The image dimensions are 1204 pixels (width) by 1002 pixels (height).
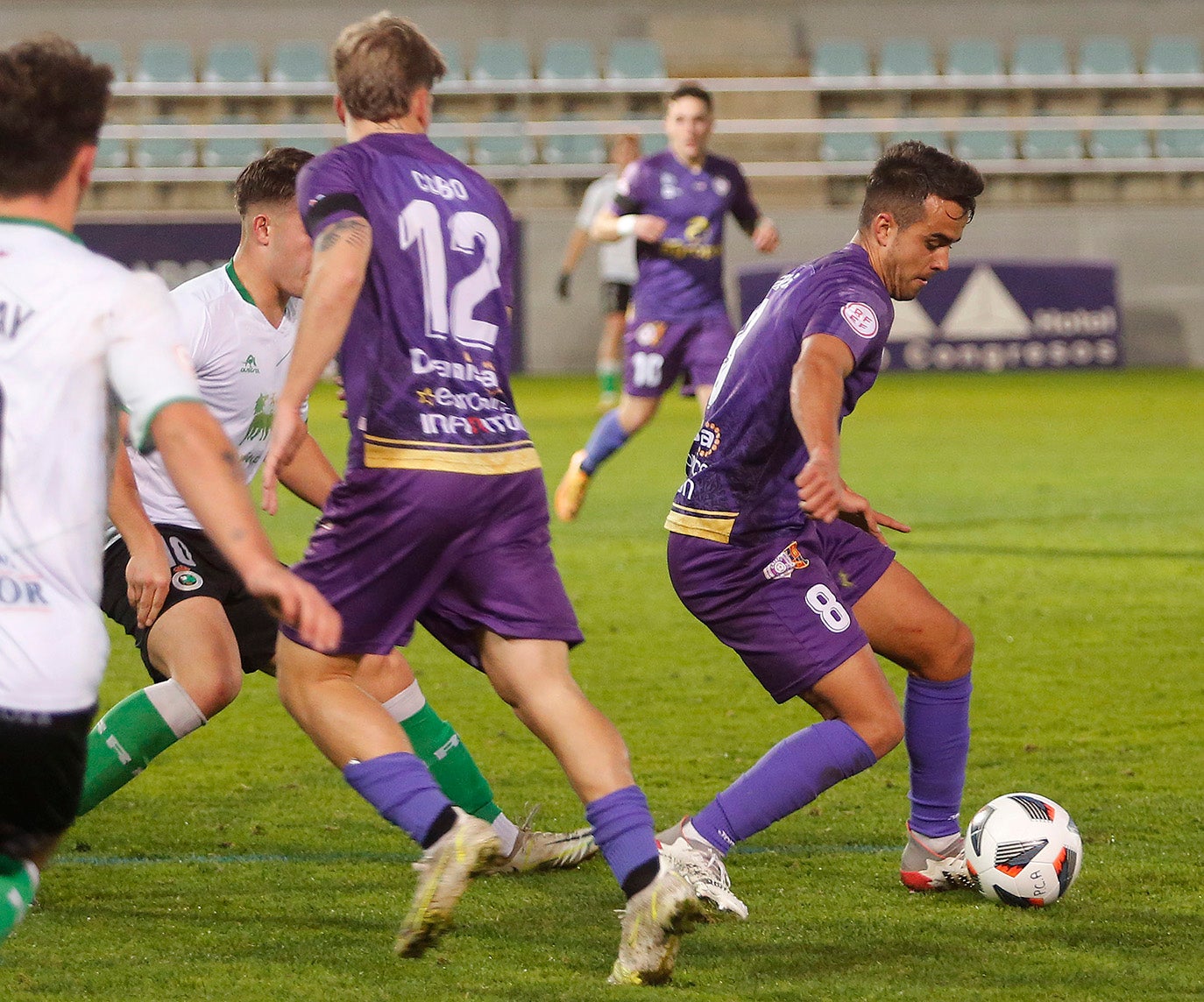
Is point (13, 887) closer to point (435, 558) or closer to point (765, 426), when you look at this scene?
point (435, 558)

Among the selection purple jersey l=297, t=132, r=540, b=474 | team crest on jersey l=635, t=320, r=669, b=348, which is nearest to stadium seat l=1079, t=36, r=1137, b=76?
team crest on jersey l=635, t=320, r=669, b=348

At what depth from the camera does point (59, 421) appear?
8.05 ft

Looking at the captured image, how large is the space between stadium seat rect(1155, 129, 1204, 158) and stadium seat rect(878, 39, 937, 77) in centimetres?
332

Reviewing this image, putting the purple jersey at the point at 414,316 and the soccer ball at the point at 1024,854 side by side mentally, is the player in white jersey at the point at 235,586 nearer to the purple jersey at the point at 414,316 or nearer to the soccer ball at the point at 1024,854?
the purple jersey at the point at 414,316

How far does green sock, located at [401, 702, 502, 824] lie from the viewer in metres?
4.28

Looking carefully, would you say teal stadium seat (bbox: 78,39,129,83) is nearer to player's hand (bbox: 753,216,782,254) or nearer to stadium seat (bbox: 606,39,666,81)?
stadium seat (bbox: 606,39,666,81)

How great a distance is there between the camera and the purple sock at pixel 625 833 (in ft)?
11.0

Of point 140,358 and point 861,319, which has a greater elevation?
point 140,358

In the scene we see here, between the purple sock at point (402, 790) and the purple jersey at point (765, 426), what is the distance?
3.14 feet

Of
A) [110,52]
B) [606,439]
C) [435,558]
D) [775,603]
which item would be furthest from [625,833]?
[110,52]

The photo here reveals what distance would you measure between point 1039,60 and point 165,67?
40.4ft

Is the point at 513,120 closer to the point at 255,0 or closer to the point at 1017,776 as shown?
the point at 255,0

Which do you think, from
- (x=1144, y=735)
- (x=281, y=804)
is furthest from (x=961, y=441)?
(x=281, y=804)

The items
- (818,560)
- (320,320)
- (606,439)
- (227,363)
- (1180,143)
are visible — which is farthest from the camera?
(1180,143)
